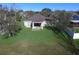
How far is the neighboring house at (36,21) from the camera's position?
7.49m

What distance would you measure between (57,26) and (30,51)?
0.41m

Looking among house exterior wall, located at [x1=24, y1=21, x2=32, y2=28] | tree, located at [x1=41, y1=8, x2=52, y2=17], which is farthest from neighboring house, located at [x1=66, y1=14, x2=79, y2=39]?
house exterior wall, located at [x1=24, y1=21, x2=32, y2=28]

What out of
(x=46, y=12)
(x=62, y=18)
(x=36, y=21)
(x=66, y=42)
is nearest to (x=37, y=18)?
(x=36, y=21)

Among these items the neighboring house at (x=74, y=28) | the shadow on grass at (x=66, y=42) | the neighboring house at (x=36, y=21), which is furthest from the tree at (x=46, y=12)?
the neighboring house at (x=74, y=28)

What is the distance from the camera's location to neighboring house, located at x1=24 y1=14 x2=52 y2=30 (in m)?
7.49

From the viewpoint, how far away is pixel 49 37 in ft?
24.6

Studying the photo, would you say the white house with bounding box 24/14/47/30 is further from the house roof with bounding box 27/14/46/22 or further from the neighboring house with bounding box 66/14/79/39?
the neighboring house with bounding box 66/14/79/39

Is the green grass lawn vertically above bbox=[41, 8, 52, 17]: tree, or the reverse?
bbox=[41, 8, 52, 17]: tree

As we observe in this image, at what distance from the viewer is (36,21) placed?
7.50 meters

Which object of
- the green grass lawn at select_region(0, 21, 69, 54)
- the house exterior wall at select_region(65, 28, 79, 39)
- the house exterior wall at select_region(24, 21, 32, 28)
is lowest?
the green grass lawn at select_region(0, 21, 69, 54)

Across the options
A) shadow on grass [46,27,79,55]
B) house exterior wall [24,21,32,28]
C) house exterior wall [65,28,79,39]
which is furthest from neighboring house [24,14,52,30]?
house exterior wall [65,28,79,39]

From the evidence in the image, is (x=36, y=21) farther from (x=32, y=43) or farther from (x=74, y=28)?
(x=74, y=28)

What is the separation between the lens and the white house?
24.6 feet
